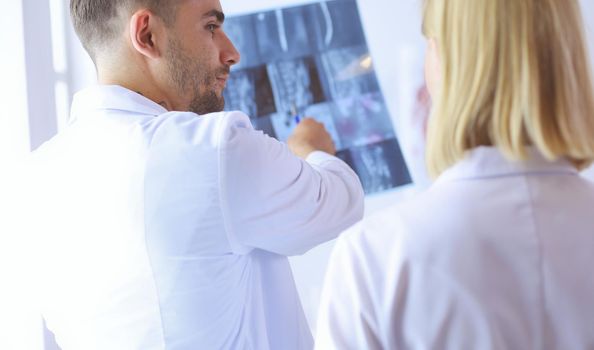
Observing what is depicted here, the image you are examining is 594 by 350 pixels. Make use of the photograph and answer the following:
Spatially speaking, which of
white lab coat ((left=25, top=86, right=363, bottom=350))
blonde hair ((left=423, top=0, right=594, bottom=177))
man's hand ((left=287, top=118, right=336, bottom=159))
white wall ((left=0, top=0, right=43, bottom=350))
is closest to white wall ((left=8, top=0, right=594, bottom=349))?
white wall ((left=0, top=0, right=43, bottom=350))

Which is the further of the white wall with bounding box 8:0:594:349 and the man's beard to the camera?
the white wall with bounding box 8:0:594:349

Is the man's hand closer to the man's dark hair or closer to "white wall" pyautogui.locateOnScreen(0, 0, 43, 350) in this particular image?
the man's dark hair

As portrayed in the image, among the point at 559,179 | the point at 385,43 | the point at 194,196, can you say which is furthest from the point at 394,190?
the point at 559,179

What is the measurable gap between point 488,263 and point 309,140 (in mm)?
562

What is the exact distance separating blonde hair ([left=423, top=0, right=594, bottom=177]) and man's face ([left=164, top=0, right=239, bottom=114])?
49cm

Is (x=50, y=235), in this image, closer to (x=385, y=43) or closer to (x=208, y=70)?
(x=208, y=70)

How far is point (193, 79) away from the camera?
3.30 feet

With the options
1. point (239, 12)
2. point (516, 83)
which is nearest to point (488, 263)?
point (516, 83)

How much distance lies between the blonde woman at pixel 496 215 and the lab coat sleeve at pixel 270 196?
240mm

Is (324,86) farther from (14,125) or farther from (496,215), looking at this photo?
(496,215)

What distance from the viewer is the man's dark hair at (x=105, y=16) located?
37.8 inches

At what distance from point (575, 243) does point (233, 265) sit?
0.43m

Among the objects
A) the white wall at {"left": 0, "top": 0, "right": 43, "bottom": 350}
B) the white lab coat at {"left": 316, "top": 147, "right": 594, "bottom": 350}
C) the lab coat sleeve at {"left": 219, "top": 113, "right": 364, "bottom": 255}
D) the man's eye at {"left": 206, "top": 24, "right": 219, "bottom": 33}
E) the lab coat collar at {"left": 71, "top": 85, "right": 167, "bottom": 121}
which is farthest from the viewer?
the white wall at {"left": 0, "top": 0, "right": 43, "bottom": 350}

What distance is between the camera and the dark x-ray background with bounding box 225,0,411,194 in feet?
4.08
